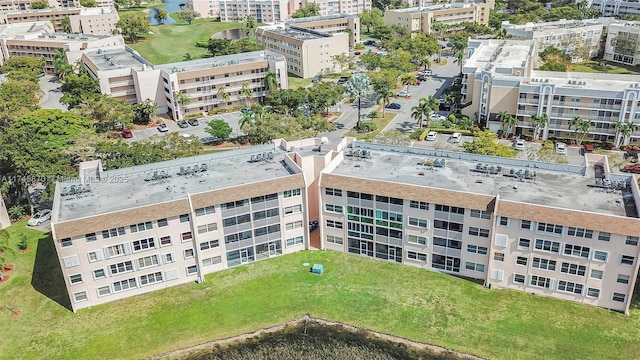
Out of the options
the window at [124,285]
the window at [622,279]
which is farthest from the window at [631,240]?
the window at [124,285]

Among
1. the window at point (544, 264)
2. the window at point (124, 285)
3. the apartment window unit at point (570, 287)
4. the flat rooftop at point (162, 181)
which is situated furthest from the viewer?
the flat rooftop at point (162, 181)

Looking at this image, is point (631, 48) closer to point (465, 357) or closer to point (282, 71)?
point (282, 71)

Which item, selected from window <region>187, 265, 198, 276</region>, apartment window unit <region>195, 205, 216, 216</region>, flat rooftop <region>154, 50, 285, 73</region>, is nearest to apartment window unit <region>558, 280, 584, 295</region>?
apartment window unit <region>195, 205, 216, 216</region>

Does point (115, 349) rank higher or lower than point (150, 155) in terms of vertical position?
lower

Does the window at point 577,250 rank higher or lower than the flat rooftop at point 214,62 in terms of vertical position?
lower

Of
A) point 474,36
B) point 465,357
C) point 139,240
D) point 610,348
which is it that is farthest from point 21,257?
point 474,36

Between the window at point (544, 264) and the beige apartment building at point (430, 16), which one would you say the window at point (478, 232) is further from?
the beige apartment building at point (430, 16)

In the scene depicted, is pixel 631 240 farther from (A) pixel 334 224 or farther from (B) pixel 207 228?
(B) pixel 207 228
